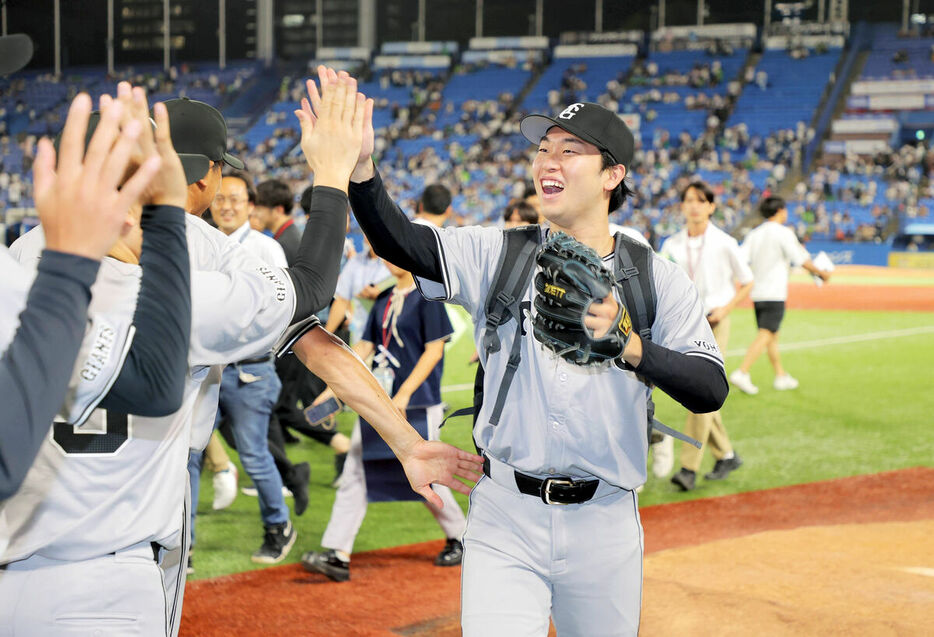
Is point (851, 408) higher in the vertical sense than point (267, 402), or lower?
lower

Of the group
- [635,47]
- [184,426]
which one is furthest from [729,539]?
[635,47]

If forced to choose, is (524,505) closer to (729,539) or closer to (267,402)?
(267,402)

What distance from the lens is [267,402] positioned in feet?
19.3

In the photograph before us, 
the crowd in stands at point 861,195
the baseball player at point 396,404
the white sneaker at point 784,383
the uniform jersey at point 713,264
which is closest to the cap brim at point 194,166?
the baseball player at point 396,404

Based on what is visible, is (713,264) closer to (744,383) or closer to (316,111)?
(744,383)

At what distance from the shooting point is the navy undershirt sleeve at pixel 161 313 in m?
1.72

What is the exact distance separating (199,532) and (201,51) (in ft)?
181

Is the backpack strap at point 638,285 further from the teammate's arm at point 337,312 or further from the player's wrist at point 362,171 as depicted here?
the teammate's arm at point 337,312

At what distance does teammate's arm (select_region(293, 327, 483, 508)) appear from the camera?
300 cm

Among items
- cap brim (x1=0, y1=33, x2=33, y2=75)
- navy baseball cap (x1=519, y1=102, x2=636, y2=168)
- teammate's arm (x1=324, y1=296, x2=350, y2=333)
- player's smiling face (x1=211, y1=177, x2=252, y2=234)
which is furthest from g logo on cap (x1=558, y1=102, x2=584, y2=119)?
teammate's arm (x1=324, y1=296, x2=350, y2=333)

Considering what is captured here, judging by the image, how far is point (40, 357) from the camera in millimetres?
1456

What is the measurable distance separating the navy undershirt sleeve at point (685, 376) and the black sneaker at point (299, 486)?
4.15 meters

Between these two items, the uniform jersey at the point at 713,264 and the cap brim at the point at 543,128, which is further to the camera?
the uniform jersey at the point at 713,264

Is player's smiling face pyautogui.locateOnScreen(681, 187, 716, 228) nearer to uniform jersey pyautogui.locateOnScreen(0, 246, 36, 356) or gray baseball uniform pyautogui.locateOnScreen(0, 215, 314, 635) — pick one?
gray baseball uniform pyautogui.locateOnScreen(0, 215, 314, 635)
